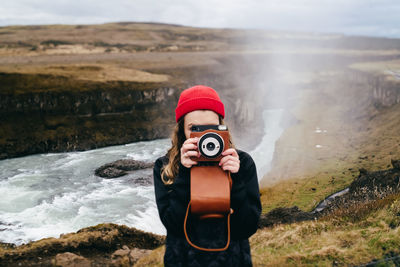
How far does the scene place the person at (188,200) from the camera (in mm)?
3260

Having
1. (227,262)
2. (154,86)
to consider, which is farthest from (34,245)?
(154,86)

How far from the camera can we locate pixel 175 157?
12.1 ft

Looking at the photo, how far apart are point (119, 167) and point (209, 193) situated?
3193 centimetres

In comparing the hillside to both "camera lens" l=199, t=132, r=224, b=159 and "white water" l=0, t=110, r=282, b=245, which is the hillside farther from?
"white water" l=0, t=110, r=282, b=245

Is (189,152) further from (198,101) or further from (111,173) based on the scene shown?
(111,173)

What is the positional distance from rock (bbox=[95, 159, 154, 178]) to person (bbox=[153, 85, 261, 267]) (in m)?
28.7

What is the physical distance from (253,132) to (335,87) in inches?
1702

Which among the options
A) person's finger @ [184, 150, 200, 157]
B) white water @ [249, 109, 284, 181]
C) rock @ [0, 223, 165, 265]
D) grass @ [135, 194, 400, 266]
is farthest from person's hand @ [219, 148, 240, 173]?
white water @ [249, 109, 284, 181]

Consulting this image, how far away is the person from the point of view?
326cm

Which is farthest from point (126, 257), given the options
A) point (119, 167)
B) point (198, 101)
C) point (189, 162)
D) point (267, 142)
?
point (267, 142)

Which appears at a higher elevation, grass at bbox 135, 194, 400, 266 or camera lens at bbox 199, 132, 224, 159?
camera lens at bbox 199, 132, 224, 159

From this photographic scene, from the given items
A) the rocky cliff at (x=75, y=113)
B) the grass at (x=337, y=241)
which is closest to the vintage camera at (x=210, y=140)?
the grass at (x=337, y=241)

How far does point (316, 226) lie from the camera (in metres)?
10.6

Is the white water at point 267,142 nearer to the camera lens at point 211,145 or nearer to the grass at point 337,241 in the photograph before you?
the grass at point 337,241
